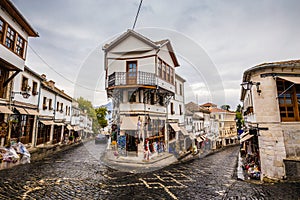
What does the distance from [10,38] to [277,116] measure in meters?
16.3

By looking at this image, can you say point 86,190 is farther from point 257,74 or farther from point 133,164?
point 257,74

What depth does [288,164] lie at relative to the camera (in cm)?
833

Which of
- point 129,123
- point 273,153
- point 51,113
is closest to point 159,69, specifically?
point 129,123

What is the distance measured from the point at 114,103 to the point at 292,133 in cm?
1327

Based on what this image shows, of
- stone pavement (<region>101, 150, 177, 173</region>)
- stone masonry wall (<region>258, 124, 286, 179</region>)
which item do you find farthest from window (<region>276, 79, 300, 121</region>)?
stone pavement (<region>101, 150, 177, 173</region>)

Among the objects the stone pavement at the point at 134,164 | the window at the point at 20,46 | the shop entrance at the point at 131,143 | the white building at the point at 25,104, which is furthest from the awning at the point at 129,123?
the window at the point at 20,46

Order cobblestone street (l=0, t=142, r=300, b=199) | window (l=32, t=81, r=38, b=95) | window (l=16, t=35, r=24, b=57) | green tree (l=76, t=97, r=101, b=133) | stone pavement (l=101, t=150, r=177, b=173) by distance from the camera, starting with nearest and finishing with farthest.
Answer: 1. cobblestone street (l=0, t=142, r=300, b=199)
2. stone pavement (l=101, t=150, r=177, b=173)
3. window (l=16, t=35, r=24, b=57)
4. window (l=32, t=81, r=38, b=95)
5. green tree (l=76, t=97, r=101, b=133)

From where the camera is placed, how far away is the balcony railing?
1381 cm

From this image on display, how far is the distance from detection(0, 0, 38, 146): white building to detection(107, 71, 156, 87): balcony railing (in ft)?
21.1

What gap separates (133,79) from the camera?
558 inches

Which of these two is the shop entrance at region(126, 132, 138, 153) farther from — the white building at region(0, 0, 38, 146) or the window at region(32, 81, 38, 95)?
the window at region(32, 81, 38, 95)

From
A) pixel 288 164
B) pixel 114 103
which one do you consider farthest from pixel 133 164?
pixel 288 164

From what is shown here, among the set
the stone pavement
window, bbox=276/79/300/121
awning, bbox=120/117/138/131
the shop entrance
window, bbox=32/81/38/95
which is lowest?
the stone pavement

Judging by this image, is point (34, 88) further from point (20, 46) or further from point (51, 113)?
point (20, 46)
